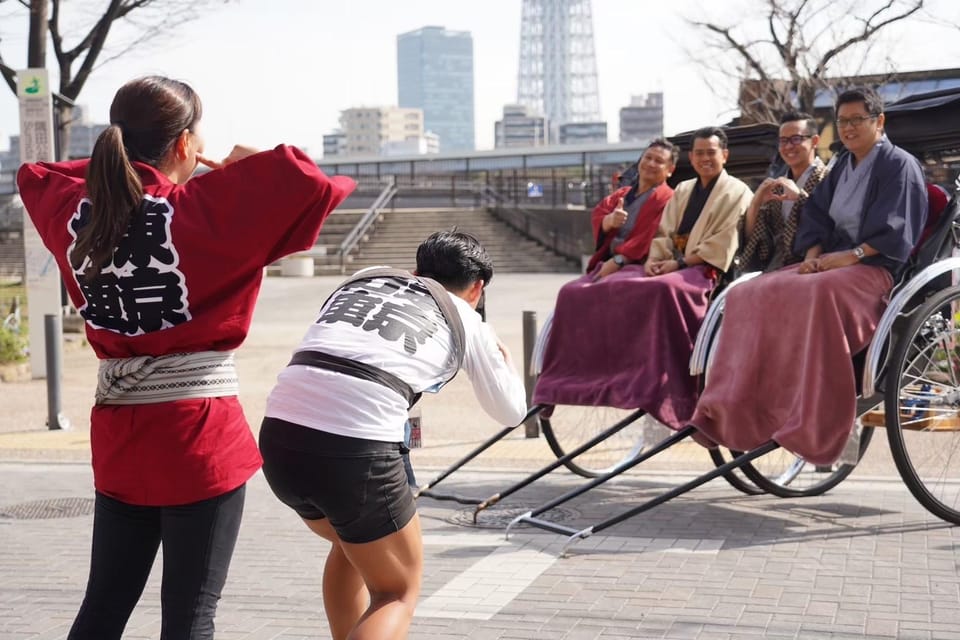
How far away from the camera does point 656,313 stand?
20.7ft

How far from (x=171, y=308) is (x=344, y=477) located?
2.08 feet

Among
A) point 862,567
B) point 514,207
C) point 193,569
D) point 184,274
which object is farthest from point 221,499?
point 514,207

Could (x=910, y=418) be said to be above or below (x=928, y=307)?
below

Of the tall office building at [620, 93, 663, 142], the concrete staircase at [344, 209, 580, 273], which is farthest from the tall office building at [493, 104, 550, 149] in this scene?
the concrete staircase at [344, 209, 580, 273]

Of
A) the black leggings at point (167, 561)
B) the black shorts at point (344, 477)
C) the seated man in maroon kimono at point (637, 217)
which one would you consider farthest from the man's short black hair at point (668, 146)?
the black leggings at point (167, 561)

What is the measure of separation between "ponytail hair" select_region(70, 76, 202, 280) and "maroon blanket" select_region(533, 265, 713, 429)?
3.87m

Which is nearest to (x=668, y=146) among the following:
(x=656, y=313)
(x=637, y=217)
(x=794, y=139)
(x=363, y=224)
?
(x=637, y=217)

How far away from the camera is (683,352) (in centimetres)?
631

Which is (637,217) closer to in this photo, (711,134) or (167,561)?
(711,134)

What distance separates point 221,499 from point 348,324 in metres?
0.61

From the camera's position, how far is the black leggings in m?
2.67

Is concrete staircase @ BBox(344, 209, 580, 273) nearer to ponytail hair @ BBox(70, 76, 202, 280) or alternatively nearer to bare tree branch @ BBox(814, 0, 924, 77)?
bare tree branch @ BBox(814, 0, 924, 77)

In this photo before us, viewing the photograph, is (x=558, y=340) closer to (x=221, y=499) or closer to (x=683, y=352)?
(x=683, y=352)

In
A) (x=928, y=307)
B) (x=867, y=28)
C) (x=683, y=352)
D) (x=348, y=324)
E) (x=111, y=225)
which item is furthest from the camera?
(x=867, y=28)
